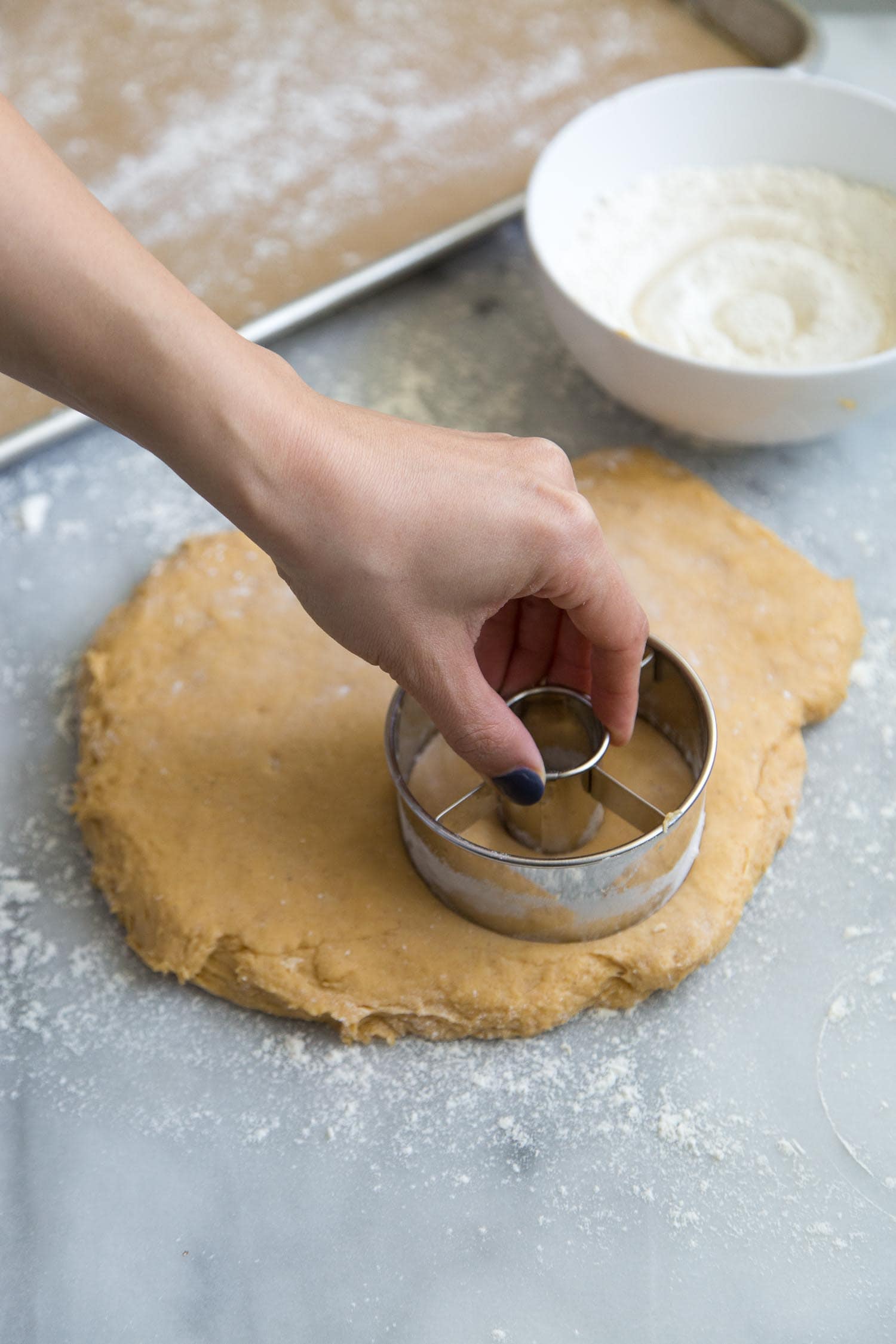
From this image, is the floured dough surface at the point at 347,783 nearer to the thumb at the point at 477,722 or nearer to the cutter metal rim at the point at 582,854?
the cutter metal rim at the point at 582,854

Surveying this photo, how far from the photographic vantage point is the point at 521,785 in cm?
94

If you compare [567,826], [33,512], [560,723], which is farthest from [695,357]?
[33,512]

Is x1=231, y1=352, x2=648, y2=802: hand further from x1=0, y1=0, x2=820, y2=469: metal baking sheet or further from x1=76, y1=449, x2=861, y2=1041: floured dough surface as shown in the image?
x1=0, y1=0, x2=820, y2=469: metal baking sheet

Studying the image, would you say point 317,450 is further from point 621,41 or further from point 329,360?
point 621,41

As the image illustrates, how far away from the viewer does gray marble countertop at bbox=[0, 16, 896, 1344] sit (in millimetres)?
956

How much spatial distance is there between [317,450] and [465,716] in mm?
235

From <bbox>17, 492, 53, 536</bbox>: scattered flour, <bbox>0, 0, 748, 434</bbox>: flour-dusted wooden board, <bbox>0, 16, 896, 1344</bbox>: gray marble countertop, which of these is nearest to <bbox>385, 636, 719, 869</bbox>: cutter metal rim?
<bbox>0, 16, 896, 1344</bbox>: gray marble countertop

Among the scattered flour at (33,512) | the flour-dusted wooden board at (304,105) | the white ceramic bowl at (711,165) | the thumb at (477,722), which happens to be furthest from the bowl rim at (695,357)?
the scattered flour at (33,512)

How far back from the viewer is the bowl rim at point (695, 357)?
4.29 feet

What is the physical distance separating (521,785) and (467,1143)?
0.35 meters

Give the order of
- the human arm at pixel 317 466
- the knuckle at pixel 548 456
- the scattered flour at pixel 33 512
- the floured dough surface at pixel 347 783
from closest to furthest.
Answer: the human arm at pixel 317 466
the knuckle at pixel 548 456
the floured dough surface at pixel 347 783
the scattered flour at pixel 33 512

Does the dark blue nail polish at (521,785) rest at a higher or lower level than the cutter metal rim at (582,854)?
higher

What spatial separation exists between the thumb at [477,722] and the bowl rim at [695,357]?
608mm

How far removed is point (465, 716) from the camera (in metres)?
0.90
